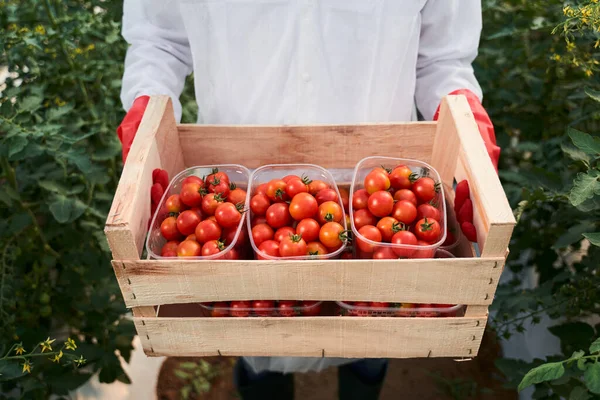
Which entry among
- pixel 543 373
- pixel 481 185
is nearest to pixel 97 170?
pixel 481 185

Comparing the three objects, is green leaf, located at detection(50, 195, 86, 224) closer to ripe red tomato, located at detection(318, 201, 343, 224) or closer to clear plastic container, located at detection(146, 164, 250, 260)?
clear plastic container, located at detection(146, 164, 250, 260)

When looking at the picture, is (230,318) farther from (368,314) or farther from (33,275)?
(33,275)

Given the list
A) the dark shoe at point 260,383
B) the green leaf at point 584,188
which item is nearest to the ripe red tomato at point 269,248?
the green leaf at point 584,188

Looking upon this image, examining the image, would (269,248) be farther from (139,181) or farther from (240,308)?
(139,181)

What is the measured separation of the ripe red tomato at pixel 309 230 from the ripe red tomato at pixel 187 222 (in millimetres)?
228

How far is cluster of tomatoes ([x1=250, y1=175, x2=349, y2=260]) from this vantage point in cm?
109

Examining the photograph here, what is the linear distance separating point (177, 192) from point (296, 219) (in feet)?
1.05

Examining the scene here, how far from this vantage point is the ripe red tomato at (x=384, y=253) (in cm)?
107

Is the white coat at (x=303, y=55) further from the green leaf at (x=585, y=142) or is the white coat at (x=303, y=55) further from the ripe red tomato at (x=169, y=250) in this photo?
the ripe red tomato at (x=169, y=250)

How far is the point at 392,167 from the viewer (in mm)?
1342

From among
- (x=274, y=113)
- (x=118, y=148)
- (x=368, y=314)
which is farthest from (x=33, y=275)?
(x=368, y=314)

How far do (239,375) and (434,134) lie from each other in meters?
1.18

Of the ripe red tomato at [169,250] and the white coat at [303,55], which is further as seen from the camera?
the white coat at [303,55]

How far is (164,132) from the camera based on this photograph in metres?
1.25
